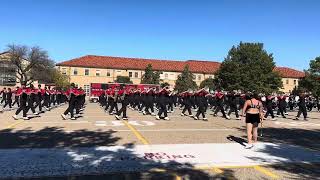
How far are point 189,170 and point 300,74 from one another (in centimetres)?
12108

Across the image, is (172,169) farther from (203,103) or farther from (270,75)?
(270,75)

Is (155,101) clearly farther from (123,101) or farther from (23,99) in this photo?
(23,99)

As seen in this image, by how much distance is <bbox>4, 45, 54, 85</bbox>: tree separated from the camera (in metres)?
89.6

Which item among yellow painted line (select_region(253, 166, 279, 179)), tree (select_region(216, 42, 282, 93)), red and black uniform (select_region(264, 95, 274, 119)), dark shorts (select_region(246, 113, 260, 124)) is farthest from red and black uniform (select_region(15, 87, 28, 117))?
tree (select_region(216, 42, 282, 93))

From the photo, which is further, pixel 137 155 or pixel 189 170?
pixel 137 155

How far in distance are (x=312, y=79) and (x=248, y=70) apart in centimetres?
1222

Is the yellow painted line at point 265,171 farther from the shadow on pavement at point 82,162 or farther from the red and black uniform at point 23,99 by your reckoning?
the red and black uniform at point 23,99

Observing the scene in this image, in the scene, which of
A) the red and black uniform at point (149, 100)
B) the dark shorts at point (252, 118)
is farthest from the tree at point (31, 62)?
the dark shorts at point (252, 118)

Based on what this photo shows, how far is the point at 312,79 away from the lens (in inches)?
3484

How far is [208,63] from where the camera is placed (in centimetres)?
12119

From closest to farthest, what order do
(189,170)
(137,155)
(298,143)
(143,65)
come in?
(189,170), (137,155), (298,143), (143,65)

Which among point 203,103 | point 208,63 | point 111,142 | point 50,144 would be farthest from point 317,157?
point 208,63

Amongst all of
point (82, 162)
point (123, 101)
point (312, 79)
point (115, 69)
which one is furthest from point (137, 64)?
point (82, 162)

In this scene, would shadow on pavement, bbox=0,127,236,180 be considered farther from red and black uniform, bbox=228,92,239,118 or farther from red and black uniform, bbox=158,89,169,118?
red and black uniform, bbox=228,92,239,118
